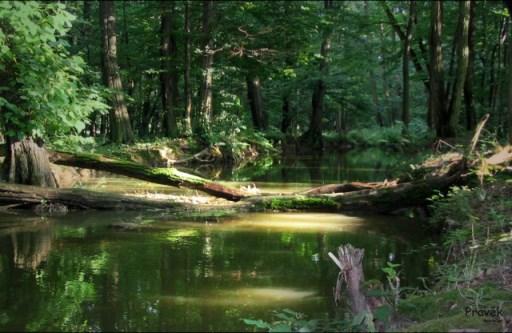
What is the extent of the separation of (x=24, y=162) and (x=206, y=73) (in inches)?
510

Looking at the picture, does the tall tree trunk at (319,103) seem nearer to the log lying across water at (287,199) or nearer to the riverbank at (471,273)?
the log lying across water at (287,199)

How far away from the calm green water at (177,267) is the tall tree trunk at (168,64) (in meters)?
14.4

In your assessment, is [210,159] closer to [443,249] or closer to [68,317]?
[443,249]

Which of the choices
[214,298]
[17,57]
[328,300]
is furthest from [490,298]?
[17,57]

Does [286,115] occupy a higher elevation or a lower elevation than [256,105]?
higher

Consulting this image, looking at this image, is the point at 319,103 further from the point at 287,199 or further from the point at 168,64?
the point at 287,199

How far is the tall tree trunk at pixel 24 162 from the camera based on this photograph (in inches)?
375

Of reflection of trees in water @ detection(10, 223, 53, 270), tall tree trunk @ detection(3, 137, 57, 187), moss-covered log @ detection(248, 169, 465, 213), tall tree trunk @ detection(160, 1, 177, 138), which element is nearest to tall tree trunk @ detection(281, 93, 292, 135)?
tall tree trunk @ detection(160, 1, 177, 138)

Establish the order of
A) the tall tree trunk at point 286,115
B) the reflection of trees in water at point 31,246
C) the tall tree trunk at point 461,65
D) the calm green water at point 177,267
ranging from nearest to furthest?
the calm green water at point 177,267
the reflection of trees in water at point 31,246
the tall tree trunk at point 461,65
the tall tree trunk at point 286,115

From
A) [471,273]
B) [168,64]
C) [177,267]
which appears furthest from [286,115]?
[471,273]

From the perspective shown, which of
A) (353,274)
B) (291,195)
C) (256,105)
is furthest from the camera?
(256,105)

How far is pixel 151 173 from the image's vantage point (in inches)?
409

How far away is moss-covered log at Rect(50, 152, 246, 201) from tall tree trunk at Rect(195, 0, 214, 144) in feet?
36.1

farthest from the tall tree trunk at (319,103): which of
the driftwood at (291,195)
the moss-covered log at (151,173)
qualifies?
the moss-covered log at (151,173)
